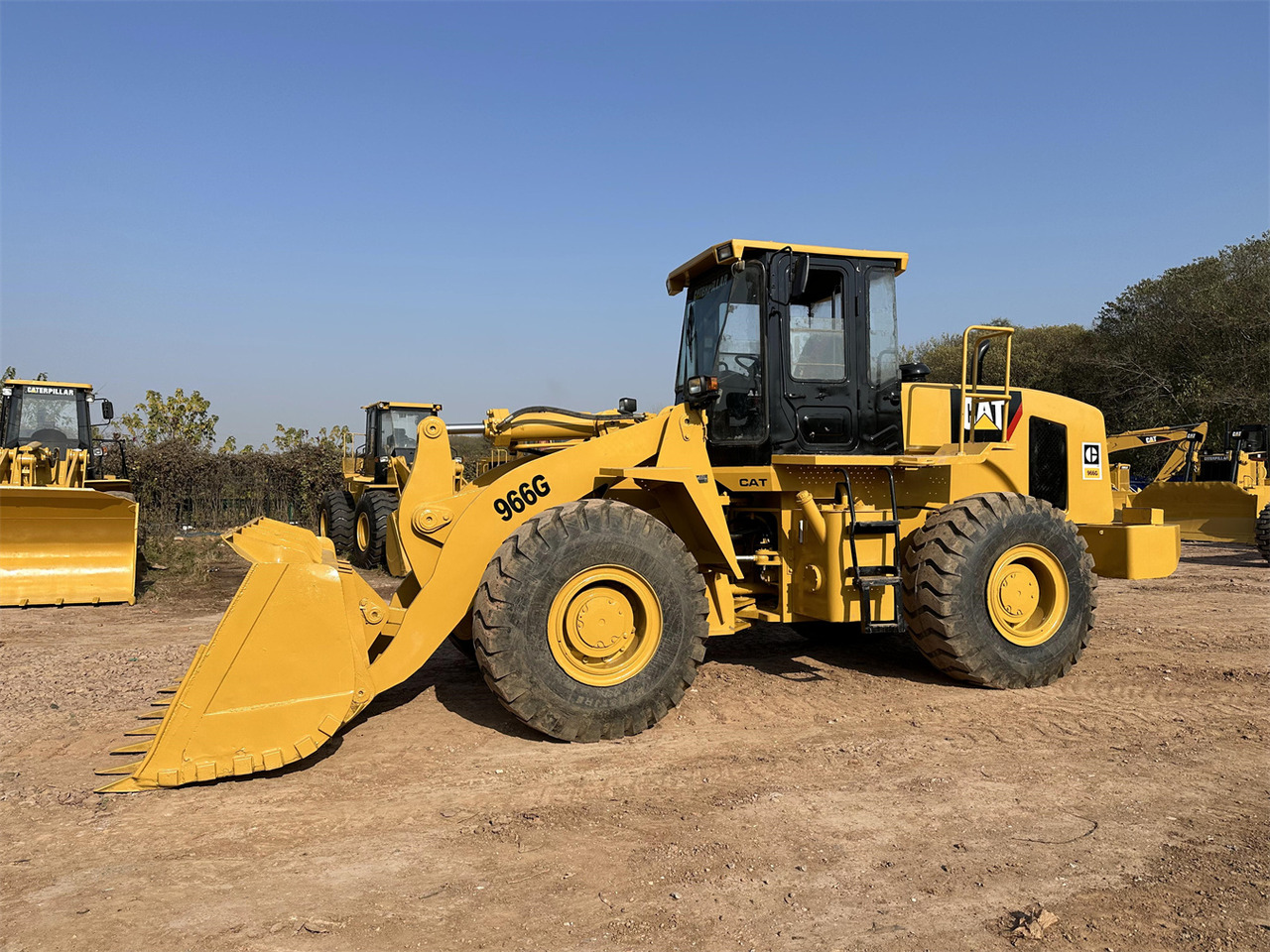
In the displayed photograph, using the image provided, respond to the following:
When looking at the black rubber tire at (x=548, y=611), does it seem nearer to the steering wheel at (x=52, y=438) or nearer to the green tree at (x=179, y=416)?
the steering wheel at (x=52, y=438)

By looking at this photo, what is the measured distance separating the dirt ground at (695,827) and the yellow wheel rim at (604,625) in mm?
417

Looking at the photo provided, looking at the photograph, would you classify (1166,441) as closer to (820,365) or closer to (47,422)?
(820,365)

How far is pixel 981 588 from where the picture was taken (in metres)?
5.76

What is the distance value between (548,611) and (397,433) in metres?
12.3

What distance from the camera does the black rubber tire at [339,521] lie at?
51.2 ft

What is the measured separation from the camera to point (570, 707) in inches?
186

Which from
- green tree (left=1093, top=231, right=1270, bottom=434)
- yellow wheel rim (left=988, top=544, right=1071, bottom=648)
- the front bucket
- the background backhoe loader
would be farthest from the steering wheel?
green tree (left=1093, top=231, right=1270, bottom=434)

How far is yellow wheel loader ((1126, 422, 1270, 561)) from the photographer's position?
628 inches

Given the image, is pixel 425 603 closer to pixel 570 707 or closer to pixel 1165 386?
pixel 570 707

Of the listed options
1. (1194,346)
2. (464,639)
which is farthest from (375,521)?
(1194,346)

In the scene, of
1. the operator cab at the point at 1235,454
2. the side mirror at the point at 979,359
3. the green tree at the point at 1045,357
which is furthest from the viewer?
the green tree at the point at 1045,357

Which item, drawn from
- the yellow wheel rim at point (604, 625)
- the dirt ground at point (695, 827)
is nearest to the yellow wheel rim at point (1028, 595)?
A: the dirt ground at point (695, 827)

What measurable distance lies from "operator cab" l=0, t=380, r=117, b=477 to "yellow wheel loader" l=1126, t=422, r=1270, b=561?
17.6m

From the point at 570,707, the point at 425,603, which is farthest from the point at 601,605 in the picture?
the point at 425,603
